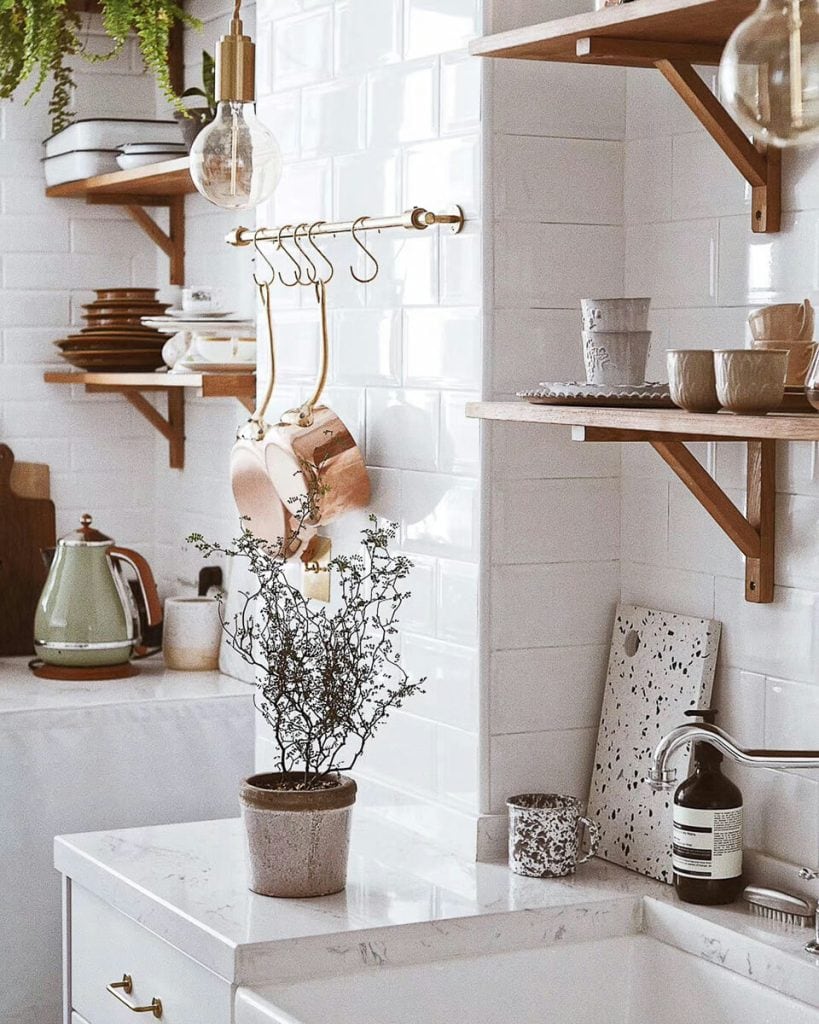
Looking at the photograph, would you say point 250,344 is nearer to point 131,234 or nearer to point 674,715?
Result: point 131,234

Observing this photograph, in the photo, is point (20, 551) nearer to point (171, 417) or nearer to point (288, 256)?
point (171, 417)

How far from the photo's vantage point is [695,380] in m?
1.51

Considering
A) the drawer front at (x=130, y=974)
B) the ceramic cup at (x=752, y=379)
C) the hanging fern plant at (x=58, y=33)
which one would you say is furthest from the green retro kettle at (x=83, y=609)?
the ceramic cup at (x=752, y=379)

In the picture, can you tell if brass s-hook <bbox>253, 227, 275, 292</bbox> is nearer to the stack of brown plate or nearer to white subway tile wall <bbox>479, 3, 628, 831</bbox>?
white subway tile wall <bbox>479, 3, 628, 831</bbox>

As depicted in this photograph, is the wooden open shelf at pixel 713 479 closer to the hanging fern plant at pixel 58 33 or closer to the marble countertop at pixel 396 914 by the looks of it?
the marble countertop at pixel 396 914

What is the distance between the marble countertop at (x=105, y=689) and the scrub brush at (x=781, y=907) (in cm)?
143

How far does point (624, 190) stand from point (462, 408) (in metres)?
0.34

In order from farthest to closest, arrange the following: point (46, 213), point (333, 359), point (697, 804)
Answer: point (46, 213), point (333, 359), point (697, 804)

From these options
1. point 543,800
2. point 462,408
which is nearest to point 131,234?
point 462,408

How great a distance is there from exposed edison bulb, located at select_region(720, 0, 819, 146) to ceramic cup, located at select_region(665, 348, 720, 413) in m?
0.45

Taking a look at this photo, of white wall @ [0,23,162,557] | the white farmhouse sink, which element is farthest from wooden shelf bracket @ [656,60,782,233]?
white wall @ [0,23,162,557]

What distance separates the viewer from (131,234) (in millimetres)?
3586

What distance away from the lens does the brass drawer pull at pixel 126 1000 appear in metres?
1.87

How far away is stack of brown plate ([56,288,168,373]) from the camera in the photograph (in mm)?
3342
